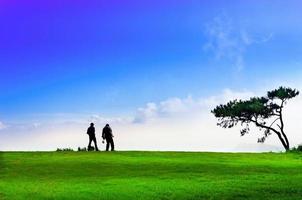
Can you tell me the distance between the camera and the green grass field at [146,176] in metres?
28.3

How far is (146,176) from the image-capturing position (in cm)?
3494

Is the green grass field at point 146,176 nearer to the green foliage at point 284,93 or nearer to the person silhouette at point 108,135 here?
the person silhouette at point 108,135

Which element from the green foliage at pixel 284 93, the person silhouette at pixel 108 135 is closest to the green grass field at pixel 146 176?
the person silhouette at pixel 108 135

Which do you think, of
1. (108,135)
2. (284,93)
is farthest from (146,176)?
(284,93)

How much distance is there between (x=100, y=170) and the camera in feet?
124

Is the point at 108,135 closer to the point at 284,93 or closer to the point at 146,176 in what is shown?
the point at 146,176

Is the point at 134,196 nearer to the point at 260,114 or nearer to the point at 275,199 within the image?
the point at 275,199

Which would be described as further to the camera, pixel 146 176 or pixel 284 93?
pixel 284 93

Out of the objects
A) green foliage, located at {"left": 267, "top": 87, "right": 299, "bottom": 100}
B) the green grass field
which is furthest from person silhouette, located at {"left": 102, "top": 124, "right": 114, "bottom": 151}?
green foliage, located at {"left": 267, "top": 87, "right": 299, "bottom": 100}

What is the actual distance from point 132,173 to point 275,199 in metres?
11.5

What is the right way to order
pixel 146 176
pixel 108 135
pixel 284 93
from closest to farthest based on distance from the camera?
pixel 146 176 < pixel 108 135 < pixel 284 93

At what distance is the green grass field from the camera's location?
28.3m

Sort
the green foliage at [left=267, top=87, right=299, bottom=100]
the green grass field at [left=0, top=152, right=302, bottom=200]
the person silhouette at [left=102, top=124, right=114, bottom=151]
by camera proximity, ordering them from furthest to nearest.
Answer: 1. the green foliage at [left=267, top=87, right=299, bottom=100]
2. the person silhouette at [left=102, top=124, right=114, bottom=151]
3. the green grass field at [left=0, top=152, right=302, bottom=200]

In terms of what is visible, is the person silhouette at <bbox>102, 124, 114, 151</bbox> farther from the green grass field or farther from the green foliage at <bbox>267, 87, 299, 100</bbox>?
the green foliage at <bbox>267, 87, 299, 100</bbox>
